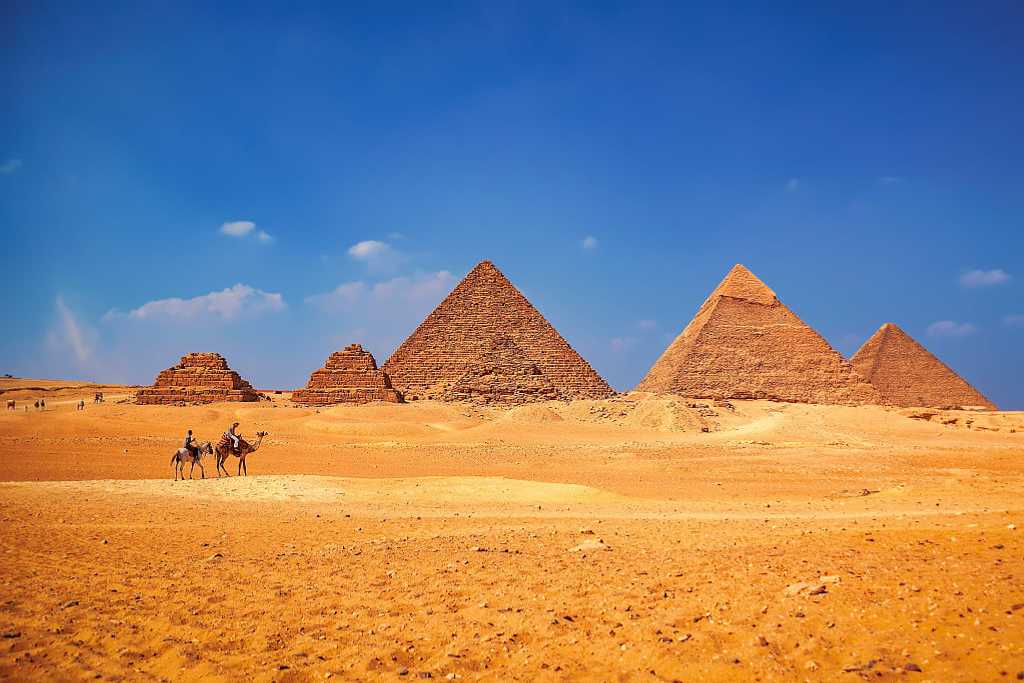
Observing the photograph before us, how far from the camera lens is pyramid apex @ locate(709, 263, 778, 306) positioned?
57344 mm

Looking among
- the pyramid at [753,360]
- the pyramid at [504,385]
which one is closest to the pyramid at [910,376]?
the pyramid at [753,360]

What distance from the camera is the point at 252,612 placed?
5395 millimetres

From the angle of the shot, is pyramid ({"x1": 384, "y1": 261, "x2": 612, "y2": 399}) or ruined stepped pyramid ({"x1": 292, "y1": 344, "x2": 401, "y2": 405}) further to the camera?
pyramid ({"x1": 384, "y1": 261, "x2": 612, "y2": 399})

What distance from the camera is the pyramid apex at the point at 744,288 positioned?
57344mm

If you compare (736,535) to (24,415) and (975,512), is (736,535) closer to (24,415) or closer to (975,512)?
(975,512)

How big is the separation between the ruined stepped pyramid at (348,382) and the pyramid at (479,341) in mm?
7033

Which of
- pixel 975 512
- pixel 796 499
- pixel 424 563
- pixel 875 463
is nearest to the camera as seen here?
pixel 424 563

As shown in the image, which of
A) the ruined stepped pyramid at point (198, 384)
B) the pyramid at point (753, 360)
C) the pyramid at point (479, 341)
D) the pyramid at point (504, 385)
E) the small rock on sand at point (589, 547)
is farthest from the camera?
the pyramid at point (479, 341)

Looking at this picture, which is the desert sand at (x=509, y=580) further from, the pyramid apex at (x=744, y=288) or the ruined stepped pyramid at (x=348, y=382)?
the pyramid apex at (x=744, y=288)

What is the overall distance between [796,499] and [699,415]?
72.2ft

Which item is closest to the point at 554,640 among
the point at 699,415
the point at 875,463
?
the point at 875,463

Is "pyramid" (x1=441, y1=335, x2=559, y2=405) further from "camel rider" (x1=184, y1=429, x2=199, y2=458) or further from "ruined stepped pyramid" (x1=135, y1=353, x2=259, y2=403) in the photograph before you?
"camel rider" (x1=184, y1=429, x2=199, y2=458)

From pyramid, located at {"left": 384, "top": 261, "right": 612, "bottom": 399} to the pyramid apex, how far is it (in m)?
15.0

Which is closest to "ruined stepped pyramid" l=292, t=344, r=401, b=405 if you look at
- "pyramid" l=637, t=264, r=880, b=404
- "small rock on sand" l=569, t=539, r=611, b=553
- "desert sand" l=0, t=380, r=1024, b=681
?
"pyramid" l=637, t=264, r=880, b=404
